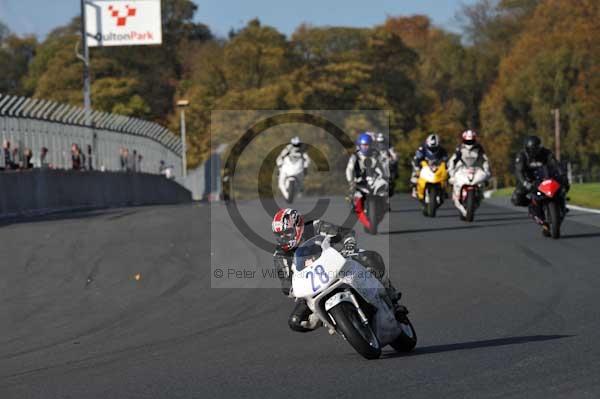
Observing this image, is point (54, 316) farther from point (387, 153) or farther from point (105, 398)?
point (387, 153)

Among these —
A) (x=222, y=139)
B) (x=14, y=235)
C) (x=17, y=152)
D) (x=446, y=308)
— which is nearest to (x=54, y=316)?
(x=446, y=308)

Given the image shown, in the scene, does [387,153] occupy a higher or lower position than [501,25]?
lower

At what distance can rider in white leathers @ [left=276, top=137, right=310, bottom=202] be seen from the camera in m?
26.8

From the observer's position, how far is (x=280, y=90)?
2437 inches

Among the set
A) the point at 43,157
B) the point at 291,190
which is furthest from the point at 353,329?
the point at 43,157

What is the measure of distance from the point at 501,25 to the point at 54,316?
79.2 m

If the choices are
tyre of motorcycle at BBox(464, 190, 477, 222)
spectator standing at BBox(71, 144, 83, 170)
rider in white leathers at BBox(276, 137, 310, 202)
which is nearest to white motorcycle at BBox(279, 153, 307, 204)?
rider in white leathers at BBox(276, 137, 310, 202)

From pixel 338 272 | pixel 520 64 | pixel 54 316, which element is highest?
pixel 520 64

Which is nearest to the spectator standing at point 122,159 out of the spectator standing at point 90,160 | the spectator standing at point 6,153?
the spectator standing at point 90,160

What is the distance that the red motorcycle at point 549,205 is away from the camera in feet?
53.3

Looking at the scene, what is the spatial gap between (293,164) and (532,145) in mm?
10669

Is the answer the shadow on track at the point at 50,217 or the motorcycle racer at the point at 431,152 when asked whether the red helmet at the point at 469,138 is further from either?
the shadow on track at the point at 50,217

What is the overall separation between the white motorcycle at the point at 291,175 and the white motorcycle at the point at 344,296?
740 inches

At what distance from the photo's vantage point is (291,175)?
26.7m
